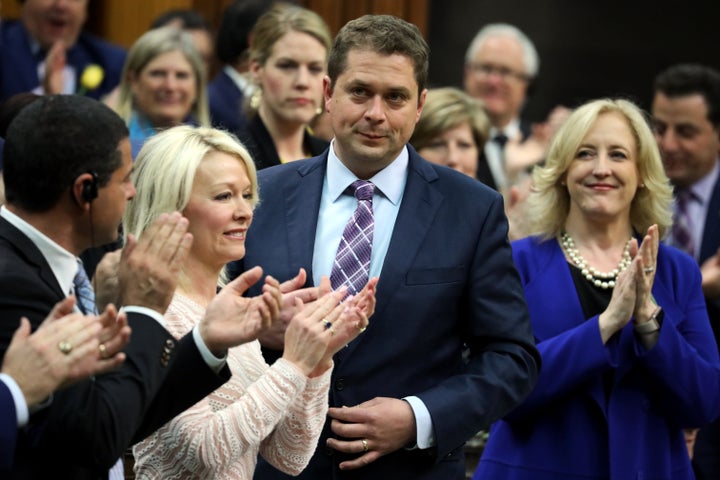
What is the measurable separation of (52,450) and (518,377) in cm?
134

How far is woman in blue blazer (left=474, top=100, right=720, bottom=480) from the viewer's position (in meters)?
3.87

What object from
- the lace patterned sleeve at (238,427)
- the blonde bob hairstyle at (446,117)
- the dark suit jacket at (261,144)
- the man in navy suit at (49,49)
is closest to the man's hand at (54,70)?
the man in navy suit at (49,49)

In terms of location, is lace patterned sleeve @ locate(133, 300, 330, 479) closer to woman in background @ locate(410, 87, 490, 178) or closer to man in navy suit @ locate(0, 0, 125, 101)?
woman in background @ locate(410, 87, 490, 178)

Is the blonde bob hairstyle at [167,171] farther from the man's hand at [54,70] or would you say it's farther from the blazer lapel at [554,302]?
the man's hand at [54,70]

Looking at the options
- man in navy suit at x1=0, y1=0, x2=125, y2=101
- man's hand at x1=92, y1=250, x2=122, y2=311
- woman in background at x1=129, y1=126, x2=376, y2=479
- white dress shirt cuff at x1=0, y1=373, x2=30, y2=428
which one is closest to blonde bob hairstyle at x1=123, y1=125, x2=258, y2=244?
woman in background at x1=129, y1=126, x2=376, y2=479

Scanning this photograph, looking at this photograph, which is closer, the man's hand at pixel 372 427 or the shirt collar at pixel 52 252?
the shirt collar at pixel 52 252

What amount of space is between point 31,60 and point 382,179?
320 centimetres

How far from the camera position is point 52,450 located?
2525 mm

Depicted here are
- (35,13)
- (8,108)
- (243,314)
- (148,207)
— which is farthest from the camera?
(35,13)

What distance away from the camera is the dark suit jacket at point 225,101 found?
19.5ft

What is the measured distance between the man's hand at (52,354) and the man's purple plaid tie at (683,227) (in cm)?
384

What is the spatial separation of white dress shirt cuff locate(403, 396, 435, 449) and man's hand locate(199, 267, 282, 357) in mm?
610

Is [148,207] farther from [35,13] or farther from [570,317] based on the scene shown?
[35,13]

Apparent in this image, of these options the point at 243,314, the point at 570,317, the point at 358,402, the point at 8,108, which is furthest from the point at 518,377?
the point at 8,108
